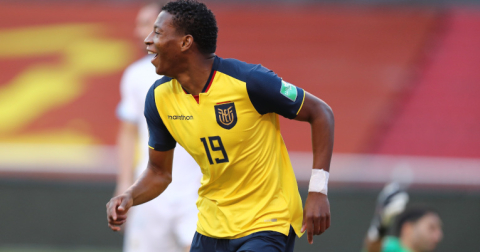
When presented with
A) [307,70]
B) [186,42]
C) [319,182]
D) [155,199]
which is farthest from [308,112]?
[307,70]

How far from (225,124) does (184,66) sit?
0.35m

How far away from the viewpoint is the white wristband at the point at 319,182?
2.78m

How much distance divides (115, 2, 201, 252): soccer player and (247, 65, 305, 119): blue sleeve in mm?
1510

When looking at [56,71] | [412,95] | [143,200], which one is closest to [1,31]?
[56,71]

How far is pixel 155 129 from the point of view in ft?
10.1

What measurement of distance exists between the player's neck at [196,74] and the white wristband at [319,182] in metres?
0.70

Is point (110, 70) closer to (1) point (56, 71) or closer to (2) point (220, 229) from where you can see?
(1) point (56, 71)

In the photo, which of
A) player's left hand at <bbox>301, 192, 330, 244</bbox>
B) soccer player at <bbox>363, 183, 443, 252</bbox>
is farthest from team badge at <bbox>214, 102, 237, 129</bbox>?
soccer player at <bbox>363, 183, 443, 252</bbox>

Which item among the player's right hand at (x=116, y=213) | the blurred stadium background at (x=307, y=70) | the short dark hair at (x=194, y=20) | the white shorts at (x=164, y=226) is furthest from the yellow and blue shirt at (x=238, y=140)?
the blurred stadium background at (x=307, y=70)

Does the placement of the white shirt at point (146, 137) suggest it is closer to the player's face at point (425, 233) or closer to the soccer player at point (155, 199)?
the soccer player at point (155, 199)

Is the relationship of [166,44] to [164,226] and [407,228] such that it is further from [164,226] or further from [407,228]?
[407,228]

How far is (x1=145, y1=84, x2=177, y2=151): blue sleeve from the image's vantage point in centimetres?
302

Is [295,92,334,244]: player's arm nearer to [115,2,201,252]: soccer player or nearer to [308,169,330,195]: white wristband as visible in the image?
[308,169,330,195]: white wristband

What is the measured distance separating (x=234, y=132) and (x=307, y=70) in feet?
30.8
